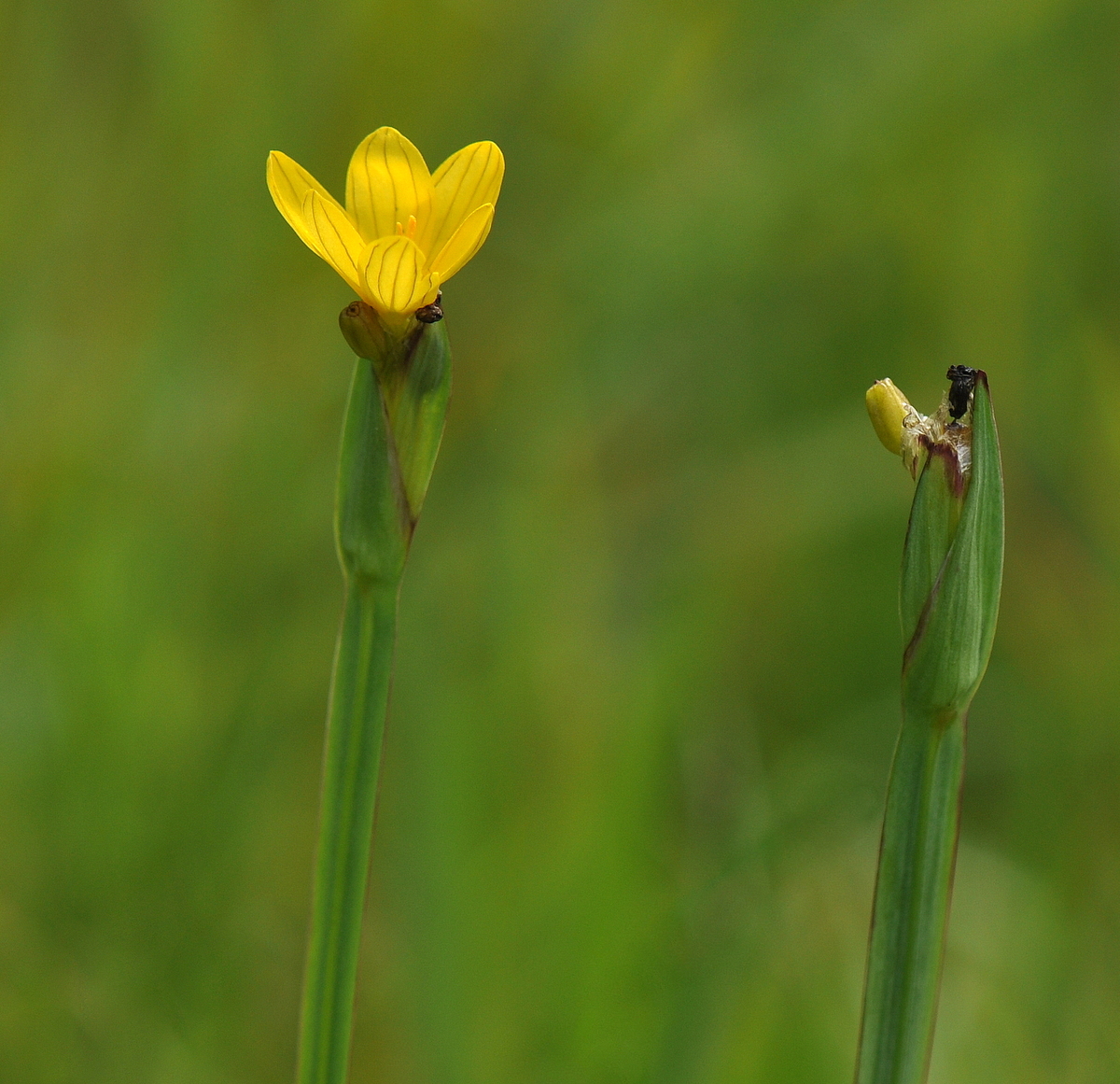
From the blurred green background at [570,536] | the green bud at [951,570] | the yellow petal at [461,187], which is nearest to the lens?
the green bud at [951,570]

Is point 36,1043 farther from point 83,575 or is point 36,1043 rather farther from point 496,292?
point 496,292

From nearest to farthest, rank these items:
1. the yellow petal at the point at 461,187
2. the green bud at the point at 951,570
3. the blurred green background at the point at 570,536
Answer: the green bud at the point at 951,570
the yellow petal at the point at 461,187
the blurred green background at the point at 570,536

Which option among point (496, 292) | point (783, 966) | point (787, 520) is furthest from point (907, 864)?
point (496, 292)

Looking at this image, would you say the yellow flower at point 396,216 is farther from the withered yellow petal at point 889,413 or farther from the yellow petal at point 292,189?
the withered yellow petal at point 889,413

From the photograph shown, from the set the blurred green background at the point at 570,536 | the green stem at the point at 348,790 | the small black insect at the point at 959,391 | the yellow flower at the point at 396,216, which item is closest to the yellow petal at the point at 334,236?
the yellow flower at the point at 396,216

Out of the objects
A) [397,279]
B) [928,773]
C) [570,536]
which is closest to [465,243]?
[397,279]

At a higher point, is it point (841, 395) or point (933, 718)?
point (841, 395)

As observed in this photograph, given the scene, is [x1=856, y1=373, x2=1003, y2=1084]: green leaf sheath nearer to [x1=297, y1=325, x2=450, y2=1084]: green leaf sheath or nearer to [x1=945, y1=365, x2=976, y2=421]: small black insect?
[x1=945, y1=365, x2=976, y2=421]: small black insect
